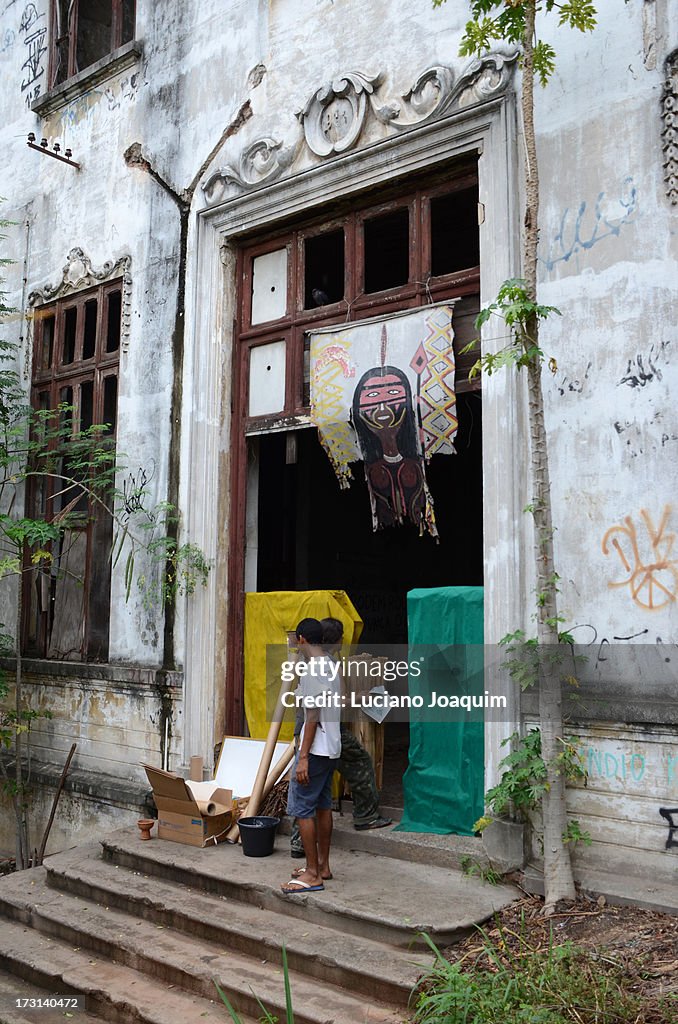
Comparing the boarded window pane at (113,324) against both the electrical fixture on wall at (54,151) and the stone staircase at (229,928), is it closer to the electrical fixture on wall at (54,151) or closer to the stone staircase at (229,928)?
the electrical fixture on wall at (54,151)

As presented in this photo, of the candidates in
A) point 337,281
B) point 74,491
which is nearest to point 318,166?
point 337,281

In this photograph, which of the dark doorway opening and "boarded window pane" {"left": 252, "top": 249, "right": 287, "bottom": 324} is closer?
"boarded window pane" {"left": 252, "top": 249, "right": 287, "bottom": 324}

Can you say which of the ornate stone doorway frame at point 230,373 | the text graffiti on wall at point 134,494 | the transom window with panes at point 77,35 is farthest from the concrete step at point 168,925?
the transom window with panes at point 77,35

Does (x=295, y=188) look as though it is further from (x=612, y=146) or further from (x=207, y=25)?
(x=612, y=146)

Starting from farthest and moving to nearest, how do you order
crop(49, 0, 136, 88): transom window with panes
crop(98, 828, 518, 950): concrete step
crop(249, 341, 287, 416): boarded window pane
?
crop(49, 0, 136, 88): transom window with panes < crop(249, 341, 287, 416): boarded window pane < crop(98, 828, 518, 950): concrete step

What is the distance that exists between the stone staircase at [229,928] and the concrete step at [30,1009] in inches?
0.5

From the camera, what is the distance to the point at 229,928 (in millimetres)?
5621

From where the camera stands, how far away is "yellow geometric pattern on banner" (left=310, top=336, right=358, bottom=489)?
7551 millimetres

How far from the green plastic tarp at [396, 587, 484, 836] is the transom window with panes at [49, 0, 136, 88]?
785 cm

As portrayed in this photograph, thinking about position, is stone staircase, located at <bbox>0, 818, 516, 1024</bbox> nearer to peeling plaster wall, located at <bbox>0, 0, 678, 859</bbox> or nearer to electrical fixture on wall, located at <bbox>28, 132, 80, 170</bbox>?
peeling plaster wall, located at <bbox>0, 0, 678, 859</bbox>

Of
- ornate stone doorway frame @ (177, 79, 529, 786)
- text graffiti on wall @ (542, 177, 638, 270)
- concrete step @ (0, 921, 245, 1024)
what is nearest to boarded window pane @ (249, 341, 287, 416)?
ornate stone doorway frame @ (177, 79, 529, 786)

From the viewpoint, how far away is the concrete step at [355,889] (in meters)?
5.23

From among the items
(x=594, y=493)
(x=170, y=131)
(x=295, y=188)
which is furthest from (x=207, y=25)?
(x=594, y=493)

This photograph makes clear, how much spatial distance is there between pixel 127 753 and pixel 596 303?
5.85m
